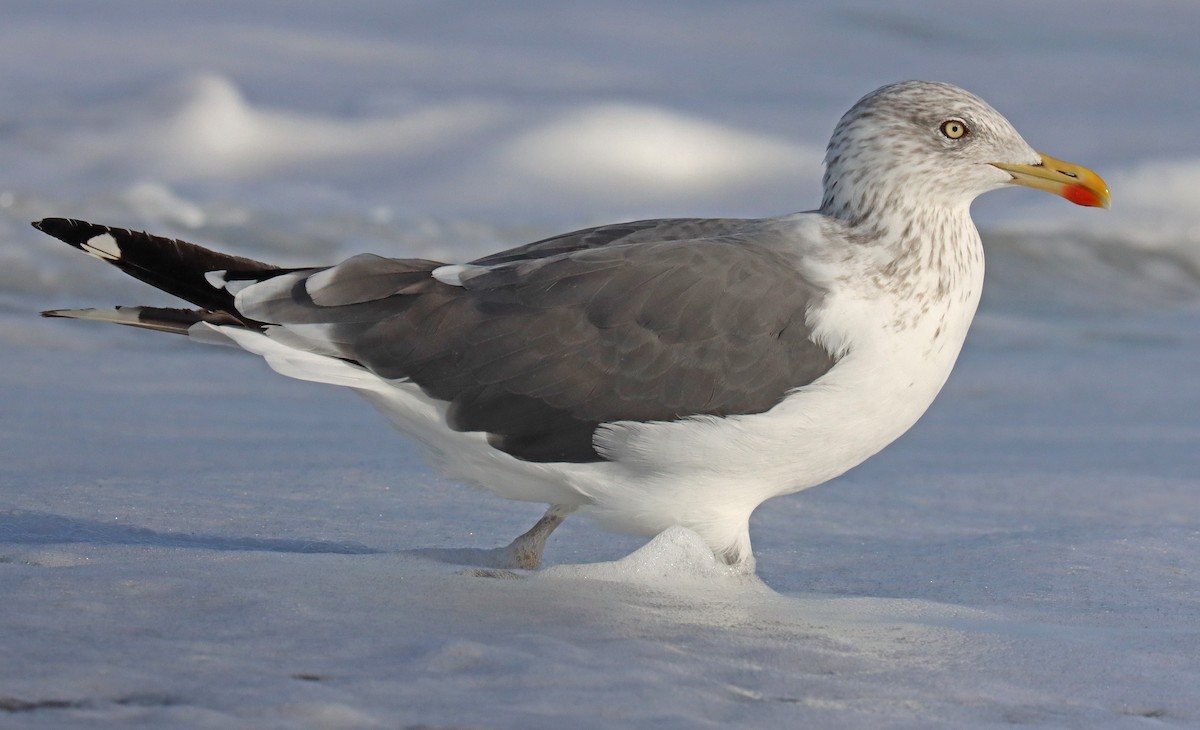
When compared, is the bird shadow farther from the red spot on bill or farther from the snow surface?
the red spot on bill

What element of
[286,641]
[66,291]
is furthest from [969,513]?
[66,291]

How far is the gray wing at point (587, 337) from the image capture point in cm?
365

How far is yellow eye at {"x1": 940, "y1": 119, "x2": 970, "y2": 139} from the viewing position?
400 centimetres

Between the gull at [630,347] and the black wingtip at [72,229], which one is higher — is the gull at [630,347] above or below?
below

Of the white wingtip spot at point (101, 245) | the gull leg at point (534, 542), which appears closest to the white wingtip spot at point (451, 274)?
the gull leg at point (534, 542)

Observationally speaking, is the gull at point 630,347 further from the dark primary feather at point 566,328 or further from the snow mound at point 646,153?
the snow mound at point 646,153

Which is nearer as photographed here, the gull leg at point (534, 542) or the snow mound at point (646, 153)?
the gull leg at point (534, 542)

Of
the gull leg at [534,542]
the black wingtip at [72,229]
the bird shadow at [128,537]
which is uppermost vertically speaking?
the black wingtip at [72,229]

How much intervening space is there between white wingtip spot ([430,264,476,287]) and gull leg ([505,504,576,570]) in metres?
0.64

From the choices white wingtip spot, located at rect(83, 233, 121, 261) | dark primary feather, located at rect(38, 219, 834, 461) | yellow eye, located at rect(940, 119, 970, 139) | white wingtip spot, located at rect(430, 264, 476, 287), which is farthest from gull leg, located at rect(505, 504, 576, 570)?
yellow eye, located at rect(940, 119, 970, 139)

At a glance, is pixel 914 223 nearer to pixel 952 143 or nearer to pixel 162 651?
pixel 952 143

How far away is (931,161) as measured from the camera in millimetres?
3980

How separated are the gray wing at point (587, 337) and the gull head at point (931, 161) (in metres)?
0.42

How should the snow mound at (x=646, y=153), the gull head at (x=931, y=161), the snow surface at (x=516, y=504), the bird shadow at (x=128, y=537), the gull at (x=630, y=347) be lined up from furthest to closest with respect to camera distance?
the snow mound at (x=646, y=153)
the gull head at (x=931, y=161)
the bird shadow at (x=128, y=537)
the gull at (x=630, y=347)
the snow surface at (x=516, y=504)
